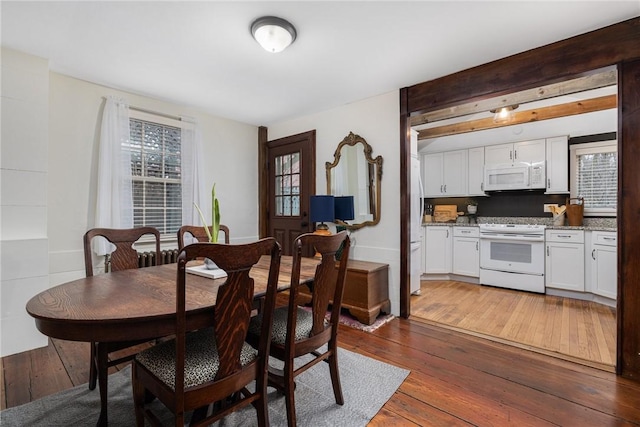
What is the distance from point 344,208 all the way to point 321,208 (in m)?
0.31

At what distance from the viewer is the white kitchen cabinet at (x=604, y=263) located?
329 cm

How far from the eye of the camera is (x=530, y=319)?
3.02 metres

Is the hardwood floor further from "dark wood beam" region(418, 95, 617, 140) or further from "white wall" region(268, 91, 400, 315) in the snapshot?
"dark wood beam" region(418, 95, 617, 140)

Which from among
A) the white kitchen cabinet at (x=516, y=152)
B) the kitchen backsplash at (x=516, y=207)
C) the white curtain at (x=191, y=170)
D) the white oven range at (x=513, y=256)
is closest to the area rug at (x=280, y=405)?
the white curtain at (x=191, y=170)

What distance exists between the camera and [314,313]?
1552 millimetres

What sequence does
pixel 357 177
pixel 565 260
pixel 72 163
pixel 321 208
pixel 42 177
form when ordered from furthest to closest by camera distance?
pixel 565 260 → pixel 357 177 → pixel 321 208 → pixel 72 163 → pixel 42 177

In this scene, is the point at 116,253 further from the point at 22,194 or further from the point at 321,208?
the point at 321,208

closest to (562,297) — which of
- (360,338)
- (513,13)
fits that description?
(360,338)

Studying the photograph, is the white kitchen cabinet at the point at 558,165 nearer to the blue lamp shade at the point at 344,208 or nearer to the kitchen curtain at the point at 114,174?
the blue lamp shade at the point at 344,208

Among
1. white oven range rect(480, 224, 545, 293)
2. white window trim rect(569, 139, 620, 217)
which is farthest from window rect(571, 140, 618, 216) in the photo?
white oven range rect(480, 224, 545, 293)

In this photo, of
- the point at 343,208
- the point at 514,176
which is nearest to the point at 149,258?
the point at 343,208

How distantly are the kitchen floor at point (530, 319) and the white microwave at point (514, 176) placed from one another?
1611 mm

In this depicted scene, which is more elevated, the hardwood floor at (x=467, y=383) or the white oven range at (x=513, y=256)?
the white oven range at (x=513, y=256)

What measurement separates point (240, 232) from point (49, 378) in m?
2.55
